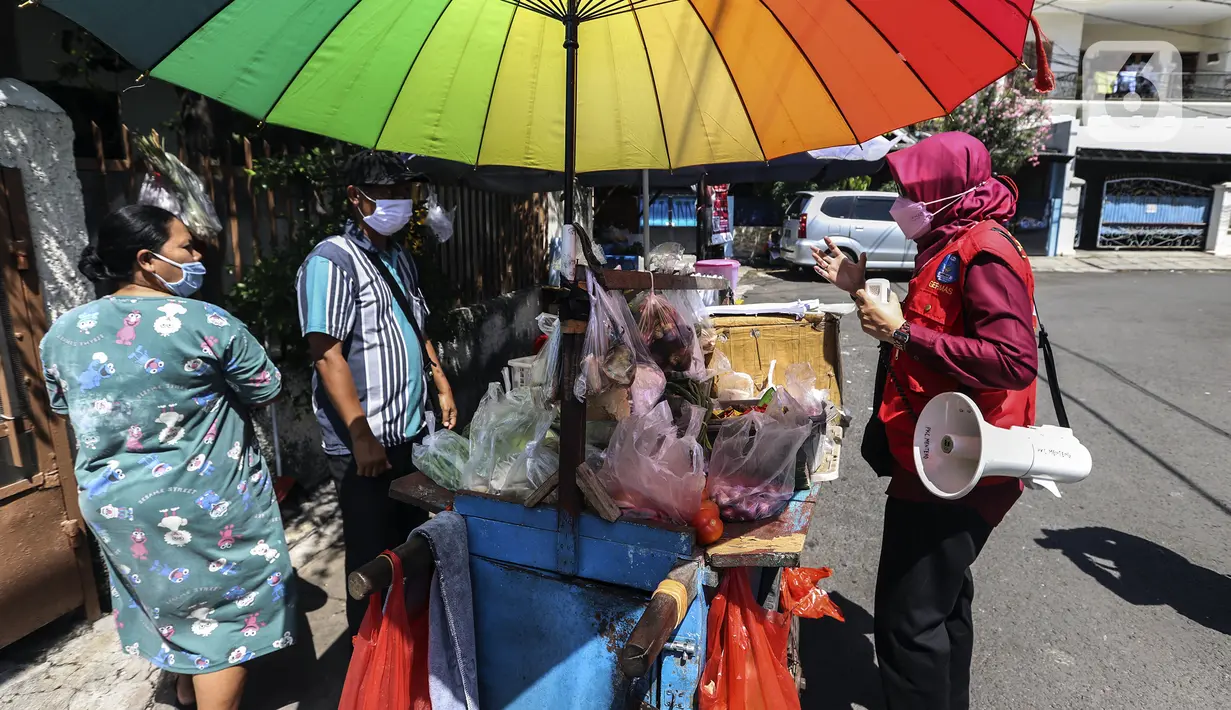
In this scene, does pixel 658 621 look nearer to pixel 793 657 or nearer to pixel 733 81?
pixel 793 657

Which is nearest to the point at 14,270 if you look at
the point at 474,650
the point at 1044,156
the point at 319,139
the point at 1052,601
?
the point at 319,139

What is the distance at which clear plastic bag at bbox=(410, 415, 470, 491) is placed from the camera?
1.99 m

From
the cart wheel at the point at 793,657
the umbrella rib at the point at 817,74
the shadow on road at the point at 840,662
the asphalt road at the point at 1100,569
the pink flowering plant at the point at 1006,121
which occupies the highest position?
the pink flowering plant at the point at 1006,121

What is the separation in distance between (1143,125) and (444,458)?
23.6 m

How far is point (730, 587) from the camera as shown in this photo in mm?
1766

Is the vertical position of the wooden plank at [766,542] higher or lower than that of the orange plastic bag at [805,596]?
higher

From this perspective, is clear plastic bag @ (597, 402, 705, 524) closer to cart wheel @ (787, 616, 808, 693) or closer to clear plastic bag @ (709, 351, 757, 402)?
cart wheel @ (787, 616, 808, 693)

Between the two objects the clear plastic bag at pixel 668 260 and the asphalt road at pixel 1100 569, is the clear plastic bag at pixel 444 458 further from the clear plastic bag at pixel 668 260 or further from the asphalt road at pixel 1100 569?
the asphalt road at pixel 1100 569

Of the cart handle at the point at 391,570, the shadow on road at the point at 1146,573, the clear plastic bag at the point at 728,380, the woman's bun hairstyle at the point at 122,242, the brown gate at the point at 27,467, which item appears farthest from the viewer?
the shadow on road at the point at 1146,573

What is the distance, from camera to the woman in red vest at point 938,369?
1.81 m

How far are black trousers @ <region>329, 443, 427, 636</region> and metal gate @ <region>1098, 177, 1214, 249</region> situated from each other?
23030 mm

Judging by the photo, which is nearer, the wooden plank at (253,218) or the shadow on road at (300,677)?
the shadow on road at (300,677)

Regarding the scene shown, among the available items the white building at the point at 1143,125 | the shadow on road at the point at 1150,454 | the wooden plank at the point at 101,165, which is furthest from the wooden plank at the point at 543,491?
the white building at the point at 1143,125

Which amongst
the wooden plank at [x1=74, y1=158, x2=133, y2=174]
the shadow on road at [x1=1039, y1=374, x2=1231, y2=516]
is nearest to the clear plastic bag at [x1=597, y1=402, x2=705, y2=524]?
the wooden plank at [x1=74, y1=158, x2=133, y2=174]
